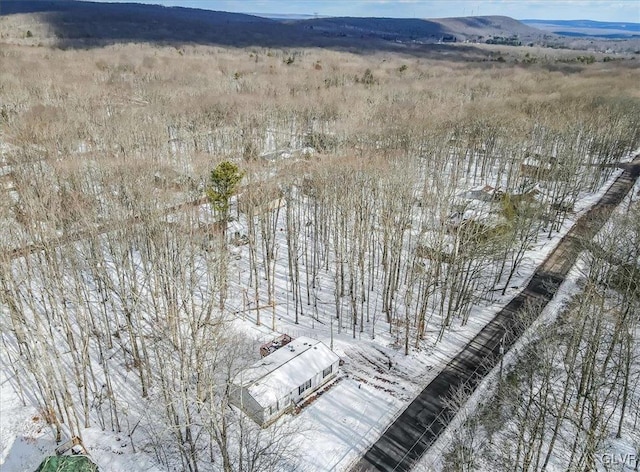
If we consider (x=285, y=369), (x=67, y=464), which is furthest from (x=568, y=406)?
(x=67, y=464)

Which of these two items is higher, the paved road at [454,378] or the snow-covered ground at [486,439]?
the snow-covered ground at [486,439]

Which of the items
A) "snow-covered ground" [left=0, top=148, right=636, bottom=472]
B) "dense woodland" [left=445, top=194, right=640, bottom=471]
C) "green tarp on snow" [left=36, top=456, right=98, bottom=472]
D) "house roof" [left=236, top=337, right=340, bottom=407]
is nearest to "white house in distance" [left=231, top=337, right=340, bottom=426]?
"house roof" [left=236, top=337, right=340, bottom=407]

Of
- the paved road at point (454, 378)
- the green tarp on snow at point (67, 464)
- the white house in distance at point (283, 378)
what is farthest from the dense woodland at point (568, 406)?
the green tarp on snow at point (67, 464)

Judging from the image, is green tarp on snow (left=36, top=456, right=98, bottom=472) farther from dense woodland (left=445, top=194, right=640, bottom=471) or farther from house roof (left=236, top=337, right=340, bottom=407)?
dense woodland (left=445, top=194, right=640, bottom=471)

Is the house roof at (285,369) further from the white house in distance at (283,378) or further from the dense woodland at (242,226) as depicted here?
the dense woodland at (242,226)

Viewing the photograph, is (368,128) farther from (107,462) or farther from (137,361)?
(107,462)

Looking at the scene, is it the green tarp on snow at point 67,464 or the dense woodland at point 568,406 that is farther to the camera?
the dense woodland at point 568,406
